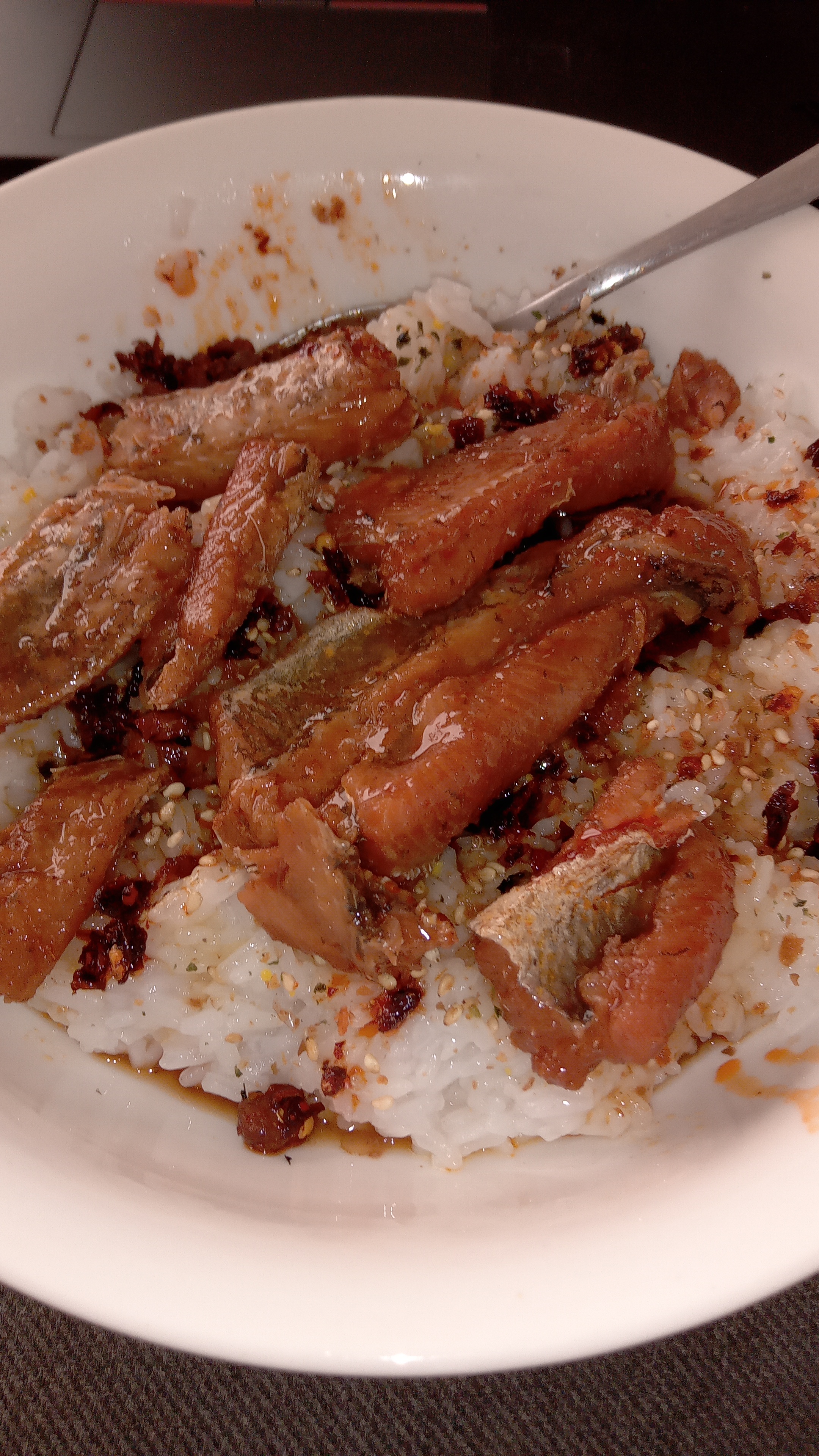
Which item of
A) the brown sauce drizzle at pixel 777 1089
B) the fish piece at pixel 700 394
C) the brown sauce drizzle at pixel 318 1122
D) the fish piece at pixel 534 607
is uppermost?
the fish piece at pixel 700 394

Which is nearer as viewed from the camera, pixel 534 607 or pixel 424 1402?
pixel 424 1402

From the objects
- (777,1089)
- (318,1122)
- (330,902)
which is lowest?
(777,1089)

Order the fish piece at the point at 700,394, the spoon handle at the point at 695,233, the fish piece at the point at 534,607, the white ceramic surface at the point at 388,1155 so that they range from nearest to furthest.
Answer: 1. the white ceramic surface at the point at 388,1155
2. the fish piece at the point at 534,607
3. the spoon handle at the point at 695,233
4. the fish piece at the point at 700,394

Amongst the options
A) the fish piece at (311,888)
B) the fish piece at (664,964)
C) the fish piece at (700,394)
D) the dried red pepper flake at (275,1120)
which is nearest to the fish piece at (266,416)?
the fish piece at (700,394)

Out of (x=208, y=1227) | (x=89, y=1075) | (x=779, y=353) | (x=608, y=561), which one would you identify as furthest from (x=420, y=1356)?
(x=779, y=353)

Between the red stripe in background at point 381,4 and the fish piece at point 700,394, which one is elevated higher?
the red stripe in background at point 381,4

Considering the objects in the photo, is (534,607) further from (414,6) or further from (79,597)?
(414,6)

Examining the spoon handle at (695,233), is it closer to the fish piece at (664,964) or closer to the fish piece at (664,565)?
the fish piece at (664,565)

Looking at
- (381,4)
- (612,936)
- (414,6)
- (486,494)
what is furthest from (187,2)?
(612,936)

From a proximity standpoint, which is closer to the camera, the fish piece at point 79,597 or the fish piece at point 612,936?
the fish piece at point 612,936
